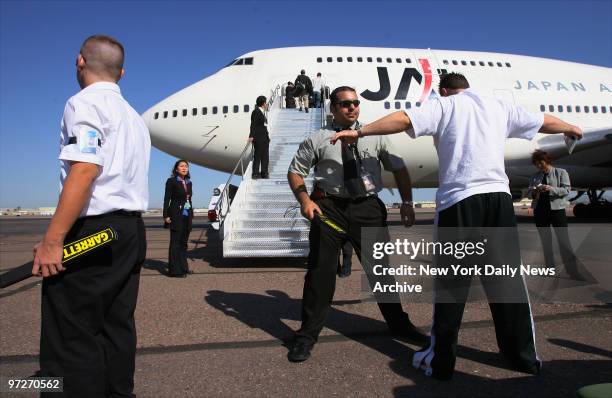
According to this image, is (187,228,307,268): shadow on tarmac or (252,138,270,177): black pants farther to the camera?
(252,138,270,177): black pants

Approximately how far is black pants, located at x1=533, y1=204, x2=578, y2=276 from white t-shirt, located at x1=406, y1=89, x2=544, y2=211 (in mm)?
2870

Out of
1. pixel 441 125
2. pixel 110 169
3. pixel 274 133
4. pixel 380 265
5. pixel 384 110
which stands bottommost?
pixel 380 265

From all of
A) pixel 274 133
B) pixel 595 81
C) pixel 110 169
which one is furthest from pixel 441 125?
pixel 595 81

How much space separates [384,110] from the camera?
1222 centimetres

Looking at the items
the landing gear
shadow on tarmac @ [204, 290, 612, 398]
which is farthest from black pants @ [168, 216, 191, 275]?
the landing gear

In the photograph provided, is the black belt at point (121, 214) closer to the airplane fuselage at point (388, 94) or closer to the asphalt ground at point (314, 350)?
the asphalt ground at point (314, 350)

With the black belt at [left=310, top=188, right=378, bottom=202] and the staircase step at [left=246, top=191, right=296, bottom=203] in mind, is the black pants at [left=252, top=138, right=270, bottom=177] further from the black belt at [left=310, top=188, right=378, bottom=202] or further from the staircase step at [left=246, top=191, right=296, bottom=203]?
the black belt at [left=310, top=188, right=378, bottom=202]

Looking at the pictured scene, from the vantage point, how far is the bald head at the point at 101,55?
188cm

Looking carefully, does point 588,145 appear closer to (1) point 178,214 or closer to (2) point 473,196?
(1) point 178,214

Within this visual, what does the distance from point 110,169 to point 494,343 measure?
2.72m

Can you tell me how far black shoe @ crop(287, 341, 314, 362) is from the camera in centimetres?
267

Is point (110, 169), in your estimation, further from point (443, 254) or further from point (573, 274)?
point (573, 274)

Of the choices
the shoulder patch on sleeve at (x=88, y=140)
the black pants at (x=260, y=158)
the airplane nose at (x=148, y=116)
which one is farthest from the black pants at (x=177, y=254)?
the airplane nose at (x=148, y=116)

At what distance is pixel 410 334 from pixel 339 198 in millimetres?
1124
